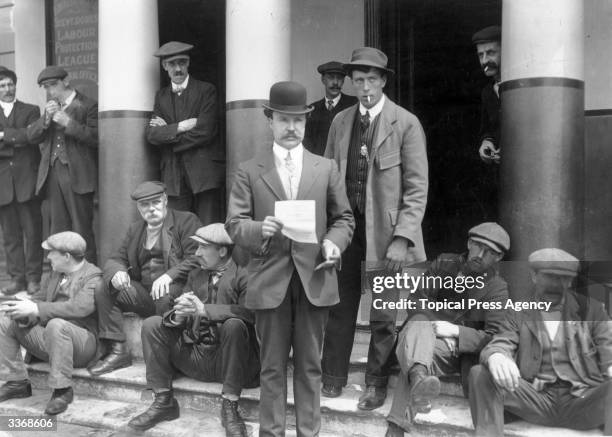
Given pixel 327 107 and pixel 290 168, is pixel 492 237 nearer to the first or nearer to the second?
pixel 290 168

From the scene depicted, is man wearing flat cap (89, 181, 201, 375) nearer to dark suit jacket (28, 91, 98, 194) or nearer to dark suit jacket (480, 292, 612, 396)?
dark suit jacket (28, 91, 98, 194)

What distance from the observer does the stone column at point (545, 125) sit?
3.90 m

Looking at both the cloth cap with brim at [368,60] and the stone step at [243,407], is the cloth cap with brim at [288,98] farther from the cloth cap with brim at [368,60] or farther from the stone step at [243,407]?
the stone step at [243,407]

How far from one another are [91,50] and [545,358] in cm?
565

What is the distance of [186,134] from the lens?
512 cm

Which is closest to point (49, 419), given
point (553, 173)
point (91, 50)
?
point (553, 173)

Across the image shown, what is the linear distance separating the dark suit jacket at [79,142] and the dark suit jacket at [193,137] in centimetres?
69

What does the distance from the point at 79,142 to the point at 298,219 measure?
10.5ft

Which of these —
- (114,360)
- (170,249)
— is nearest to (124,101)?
(170,249)

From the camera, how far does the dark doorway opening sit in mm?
5949

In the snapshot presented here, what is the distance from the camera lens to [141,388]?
14.8 ft

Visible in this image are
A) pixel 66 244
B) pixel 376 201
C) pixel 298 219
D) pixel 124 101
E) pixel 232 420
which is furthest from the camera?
pixel 124 101

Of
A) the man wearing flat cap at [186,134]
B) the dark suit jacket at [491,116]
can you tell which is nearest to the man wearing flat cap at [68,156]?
the man wearing flat cap at [186,134]

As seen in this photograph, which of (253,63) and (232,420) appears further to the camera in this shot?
(253,63)
